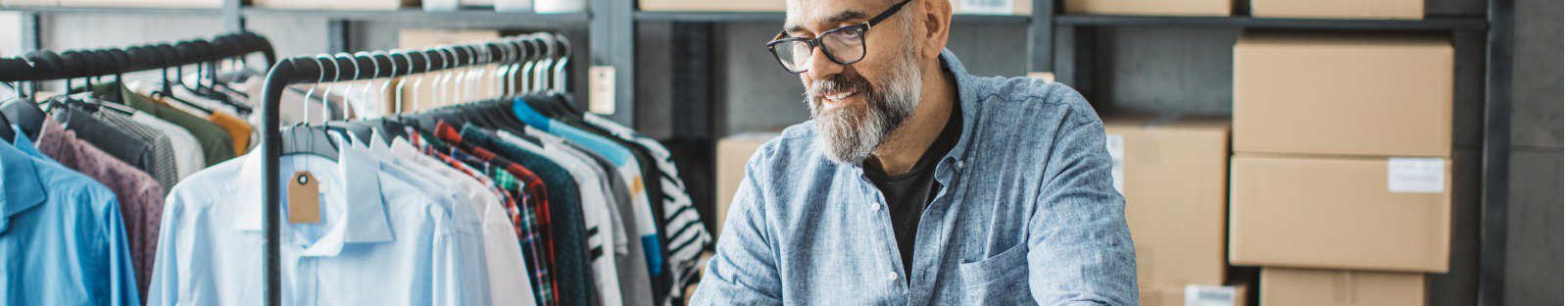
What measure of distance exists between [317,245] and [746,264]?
696 millimetres

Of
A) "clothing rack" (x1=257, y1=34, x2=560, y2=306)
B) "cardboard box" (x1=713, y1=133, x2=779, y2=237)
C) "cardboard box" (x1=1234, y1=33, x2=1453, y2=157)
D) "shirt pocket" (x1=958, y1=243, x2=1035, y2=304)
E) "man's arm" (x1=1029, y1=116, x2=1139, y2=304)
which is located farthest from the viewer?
"cardboard box" (x1=713, y1=133, x2=779, y2=237)

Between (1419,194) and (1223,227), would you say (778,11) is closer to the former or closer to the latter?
(1223,227)

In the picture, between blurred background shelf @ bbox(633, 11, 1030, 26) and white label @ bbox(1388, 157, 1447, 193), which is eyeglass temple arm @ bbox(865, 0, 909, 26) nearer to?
blurred background shelf @ bbox(633, 11, 1030, 26)

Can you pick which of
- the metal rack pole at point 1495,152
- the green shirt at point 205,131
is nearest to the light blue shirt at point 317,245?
the green shirt at point 205,131

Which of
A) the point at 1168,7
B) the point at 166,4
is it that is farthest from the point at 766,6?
the point at 166,4

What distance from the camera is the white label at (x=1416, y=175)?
7.94ft

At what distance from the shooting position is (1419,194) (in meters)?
2.44

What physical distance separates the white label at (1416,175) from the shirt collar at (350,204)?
1.77m

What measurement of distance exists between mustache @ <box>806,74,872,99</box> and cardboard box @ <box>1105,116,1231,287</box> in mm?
1383

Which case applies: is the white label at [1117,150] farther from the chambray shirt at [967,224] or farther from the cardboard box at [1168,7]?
the chambray shirt at [967,224]

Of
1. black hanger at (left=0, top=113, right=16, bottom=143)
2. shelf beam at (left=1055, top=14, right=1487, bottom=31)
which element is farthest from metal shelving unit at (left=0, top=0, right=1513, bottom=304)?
black hanger at (left=0, top=113, right=16, bottom=143)

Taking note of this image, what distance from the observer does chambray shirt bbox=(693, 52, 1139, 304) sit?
1.21 metres

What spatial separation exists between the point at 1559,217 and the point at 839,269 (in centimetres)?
219

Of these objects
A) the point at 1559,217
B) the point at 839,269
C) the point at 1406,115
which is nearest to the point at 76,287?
the point at 839,269
